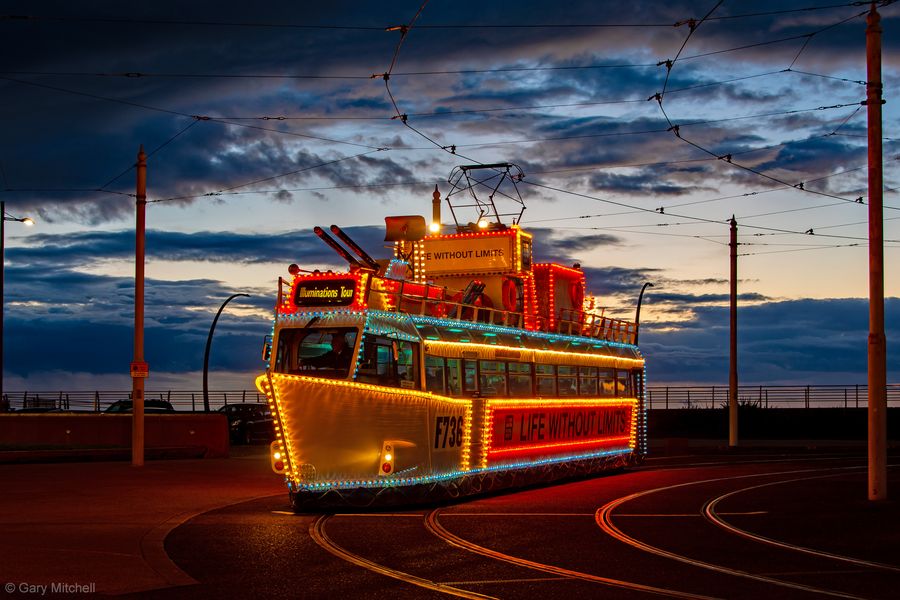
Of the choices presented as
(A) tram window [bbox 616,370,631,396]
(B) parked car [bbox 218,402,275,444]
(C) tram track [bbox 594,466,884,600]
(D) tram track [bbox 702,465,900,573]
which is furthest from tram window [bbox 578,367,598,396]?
(B) parked car [bbox 218,402,275,444]

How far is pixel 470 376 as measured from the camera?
21422 millimetres

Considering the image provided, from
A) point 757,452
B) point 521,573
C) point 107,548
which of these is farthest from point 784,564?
point 757,452

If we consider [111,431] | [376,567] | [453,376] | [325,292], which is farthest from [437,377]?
[111,431]

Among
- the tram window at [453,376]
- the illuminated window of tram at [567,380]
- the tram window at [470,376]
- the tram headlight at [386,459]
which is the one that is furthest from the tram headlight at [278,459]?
the illuminated window of tram at [567,380]

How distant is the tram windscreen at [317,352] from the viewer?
60.4 ft

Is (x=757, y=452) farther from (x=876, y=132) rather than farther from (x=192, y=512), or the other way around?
(x=192, y=512)

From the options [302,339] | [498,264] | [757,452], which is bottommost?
[757,452]

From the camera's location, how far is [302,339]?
1906 centimetres

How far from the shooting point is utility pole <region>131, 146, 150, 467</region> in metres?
26.9

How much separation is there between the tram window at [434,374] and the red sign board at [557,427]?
1905mm

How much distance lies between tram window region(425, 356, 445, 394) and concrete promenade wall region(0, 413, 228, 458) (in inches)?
520

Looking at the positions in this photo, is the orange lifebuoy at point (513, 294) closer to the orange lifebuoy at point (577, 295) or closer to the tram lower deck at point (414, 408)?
the tram lower deck at point (414, 408)

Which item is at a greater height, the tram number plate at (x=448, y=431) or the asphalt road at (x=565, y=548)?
the tram number plate at (x=448, y=431)

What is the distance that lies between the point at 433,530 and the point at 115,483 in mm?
9416
